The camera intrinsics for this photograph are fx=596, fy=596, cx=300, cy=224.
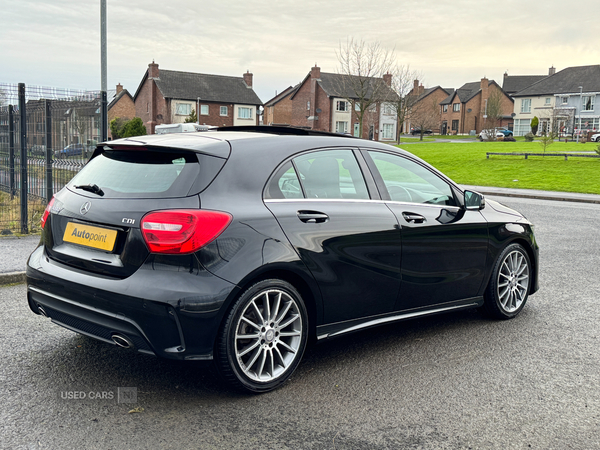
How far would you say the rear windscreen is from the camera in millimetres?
3656

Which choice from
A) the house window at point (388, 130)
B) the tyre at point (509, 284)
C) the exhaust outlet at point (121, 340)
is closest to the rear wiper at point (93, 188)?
the exhaust outlet at point (121, 340)

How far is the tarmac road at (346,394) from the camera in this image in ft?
10.7

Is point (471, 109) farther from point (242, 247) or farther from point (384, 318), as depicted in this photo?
point (242, 247)

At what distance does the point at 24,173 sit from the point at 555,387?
880 cm

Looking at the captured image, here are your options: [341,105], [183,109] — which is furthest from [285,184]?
[341,105]

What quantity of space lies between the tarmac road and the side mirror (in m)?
1.08

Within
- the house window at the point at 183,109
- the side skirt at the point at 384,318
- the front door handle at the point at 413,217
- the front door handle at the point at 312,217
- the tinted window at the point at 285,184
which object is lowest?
Answer: the side skirt at the point at 384,318

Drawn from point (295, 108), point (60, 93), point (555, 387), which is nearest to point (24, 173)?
point (60, 93)

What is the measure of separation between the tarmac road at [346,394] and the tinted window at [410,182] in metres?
1.18

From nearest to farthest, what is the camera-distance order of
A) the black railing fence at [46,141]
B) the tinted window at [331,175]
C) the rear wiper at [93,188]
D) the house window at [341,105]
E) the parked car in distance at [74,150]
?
the rear wiper at [93,188] → the tinted window at [331,175] → the black railing fence at [46,141] → the parked car in distance at [74,150] → the house window at [341,105]

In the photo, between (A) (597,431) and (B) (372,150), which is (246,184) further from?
(A) (597,431)

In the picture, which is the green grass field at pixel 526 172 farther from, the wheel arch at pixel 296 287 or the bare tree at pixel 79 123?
the wheel arch at pixel 296 287

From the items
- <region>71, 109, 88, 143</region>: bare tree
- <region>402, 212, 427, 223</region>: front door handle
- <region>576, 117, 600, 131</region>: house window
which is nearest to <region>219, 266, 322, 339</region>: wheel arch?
<region>402, 212, 427, 223</region>: front door handle

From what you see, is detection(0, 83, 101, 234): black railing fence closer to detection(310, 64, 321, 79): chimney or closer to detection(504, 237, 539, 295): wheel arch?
detection(504, 237, 539, 295): wheel arch
